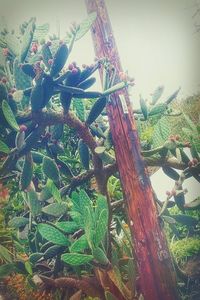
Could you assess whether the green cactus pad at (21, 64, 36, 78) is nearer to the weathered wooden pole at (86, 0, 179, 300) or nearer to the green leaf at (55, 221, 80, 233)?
the weathered wooden pole at (86, 0, 179, 300)

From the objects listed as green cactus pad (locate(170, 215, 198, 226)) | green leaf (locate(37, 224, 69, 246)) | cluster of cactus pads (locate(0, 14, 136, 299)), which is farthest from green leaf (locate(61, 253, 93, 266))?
green cactus pad (locate(170, 215, 198, 226))

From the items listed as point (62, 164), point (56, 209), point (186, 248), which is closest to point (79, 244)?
point (56, 209)

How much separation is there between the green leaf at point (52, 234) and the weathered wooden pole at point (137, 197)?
0.33 metres

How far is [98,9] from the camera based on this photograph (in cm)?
177

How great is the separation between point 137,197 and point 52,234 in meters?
0.43

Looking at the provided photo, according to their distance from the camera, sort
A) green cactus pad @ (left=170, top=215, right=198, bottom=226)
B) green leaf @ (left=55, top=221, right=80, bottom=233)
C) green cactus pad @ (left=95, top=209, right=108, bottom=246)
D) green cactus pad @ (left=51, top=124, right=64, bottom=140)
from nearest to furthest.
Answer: green cactus pad @ (left=95, top=209, right=108, bottom=246), green leaf @ (left=55, top=221, right=80, bottom=233), green cactus pad @ (left=170, top=215, right=198, bottom=226), green cactus pad @ (left=51, top=124, right=64, bottom=140)

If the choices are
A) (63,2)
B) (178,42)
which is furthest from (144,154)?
(63,2)

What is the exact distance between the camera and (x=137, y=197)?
160 centimetres

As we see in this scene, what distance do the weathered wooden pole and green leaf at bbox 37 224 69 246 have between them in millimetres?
332

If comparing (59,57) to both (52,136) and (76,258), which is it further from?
(76,258)

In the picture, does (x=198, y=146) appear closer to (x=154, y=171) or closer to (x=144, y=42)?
(x=154, y=171)

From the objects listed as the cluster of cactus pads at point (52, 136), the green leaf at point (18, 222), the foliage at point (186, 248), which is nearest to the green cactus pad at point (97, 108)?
the cluster of cactus pads at point (52, 136)

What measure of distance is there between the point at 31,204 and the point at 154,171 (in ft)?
2.59

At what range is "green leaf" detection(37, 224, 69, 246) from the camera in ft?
5.05
